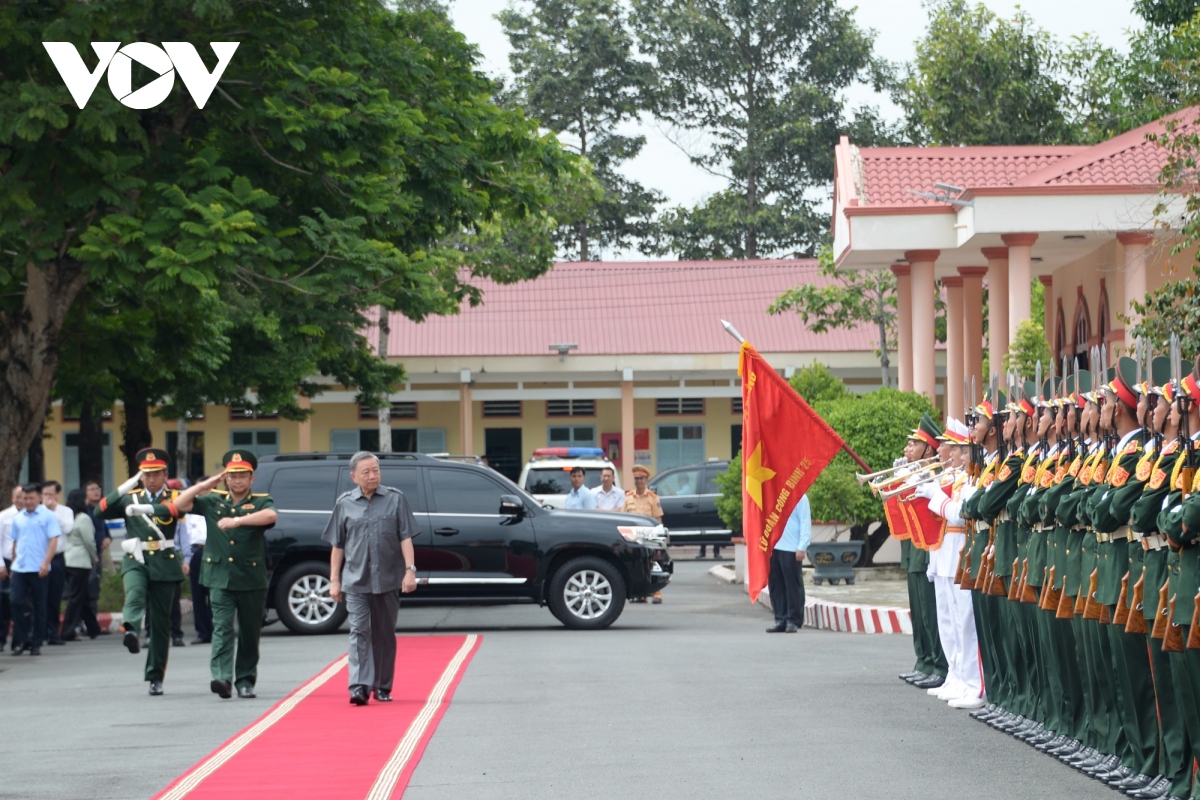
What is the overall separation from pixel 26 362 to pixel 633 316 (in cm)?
2742

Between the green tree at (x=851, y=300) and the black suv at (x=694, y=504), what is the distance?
5.07 m

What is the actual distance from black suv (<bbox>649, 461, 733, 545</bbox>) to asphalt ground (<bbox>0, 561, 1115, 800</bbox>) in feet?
52.8

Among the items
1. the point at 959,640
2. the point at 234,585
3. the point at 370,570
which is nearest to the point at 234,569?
the point at 234,585

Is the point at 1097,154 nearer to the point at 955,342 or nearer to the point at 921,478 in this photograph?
the point at 955,342

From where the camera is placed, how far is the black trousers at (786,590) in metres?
18.0

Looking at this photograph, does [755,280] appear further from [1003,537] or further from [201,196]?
[1003,537]

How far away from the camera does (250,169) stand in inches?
746

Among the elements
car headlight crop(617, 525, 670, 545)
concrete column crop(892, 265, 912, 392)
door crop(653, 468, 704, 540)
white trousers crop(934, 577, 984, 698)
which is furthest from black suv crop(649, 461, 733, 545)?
white trousers crop(934, 577, 984, 698)

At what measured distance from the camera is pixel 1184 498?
7457 millimetres

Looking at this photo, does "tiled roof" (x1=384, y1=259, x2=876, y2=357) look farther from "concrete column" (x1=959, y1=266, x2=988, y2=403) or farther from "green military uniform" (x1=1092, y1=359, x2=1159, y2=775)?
"green military uniform" (x1=1092, y1=359, x2=1159, y2=775)

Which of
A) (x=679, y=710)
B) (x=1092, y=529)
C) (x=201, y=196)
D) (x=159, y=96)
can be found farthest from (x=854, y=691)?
(x=159, y=96)

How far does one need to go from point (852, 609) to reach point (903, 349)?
14.2m

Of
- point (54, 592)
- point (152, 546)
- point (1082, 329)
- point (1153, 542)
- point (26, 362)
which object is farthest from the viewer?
point (1082, 329)

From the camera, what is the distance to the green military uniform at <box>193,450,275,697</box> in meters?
12.8
